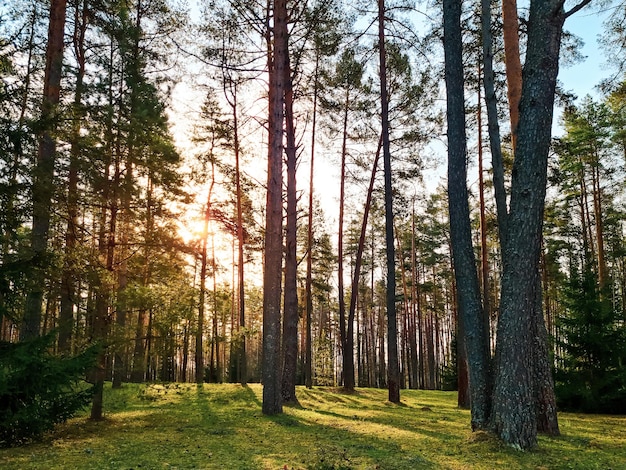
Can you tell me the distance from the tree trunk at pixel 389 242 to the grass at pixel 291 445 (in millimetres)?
3542

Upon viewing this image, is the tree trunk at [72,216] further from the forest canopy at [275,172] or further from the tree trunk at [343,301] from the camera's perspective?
the tree trunk at [343,301]

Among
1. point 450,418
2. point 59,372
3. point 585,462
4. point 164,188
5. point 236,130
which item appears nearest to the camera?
point 585,462

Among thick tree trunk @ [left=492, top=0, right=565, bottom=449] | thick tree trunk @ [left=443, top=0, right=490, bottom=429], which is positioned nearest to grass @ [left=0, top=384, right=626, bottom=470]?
thick tree trunk @ [left=492, top=0, right=565, bottom=449]

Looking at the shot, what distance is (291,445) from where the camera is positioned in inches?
238

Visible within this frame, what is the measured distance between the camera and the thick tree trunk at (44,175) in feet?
22.1

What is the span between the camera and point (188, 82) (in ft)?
44.0

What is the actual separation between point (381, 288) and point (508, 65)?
30500 millimetres

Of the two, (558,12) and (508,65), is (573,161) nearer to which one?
(508,65)

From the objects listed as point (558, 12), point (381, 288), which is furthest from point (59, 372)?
point (381, 288)

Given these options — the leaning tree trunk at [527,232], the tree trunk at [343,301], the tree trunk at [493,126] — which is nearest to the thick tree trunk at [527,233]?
the leaning tree trunk at [527,232]

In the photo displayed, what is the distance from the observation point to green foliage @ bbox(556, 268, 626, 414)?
12.2 m

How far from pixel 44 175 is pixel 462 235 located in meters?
6.61

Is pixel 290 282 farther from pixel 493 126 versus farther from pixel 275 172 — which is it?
pixel 493 126

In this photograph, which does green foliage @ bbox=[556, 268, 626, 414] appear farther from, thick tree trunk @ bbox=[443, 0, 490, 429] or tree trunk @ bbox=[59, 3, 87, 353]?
tree trunk @ bbox=[59, 3, 87, 353]
